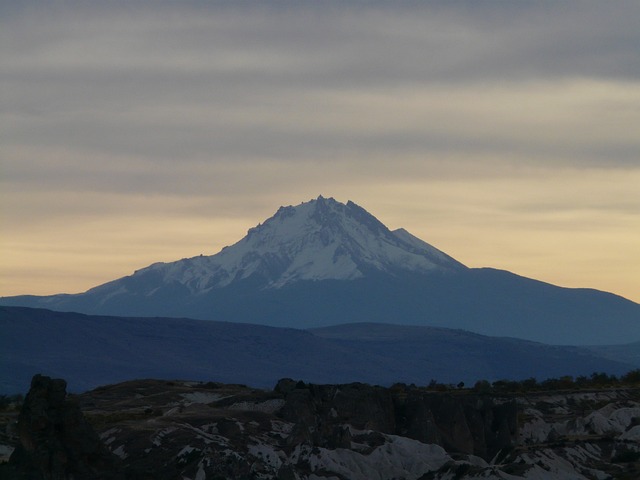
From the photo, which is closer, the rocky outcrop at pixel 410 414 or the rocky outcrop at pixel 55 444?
the rocky outcrop at pixel 55 444

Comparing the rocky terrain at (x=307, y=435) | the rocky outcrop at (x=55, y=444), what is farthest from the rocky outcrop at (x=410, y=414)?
the rocky outcrop at (x=55, y=444)

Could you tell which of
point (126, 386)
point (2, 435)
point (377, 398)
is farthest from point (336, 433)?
point (126, 386)

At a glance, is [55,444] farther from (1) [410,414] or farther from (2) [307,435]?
(1) [410,414]

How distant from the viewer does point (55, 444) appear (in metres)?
83.8

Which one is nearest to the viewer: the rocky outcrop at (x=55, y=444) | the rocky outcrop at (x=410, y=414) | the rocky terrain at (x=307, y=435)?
the rocky outcrop at (x=55, y=444)

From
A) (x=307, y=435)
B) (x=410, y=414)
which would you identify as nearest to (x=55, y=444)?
(x=307, y=435)

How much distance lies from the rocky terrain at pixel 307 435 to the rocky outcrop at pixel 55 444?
77mm

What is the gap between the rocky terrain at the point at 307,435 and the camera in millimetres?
85562

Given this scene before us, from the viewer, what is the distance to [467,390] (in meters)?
170

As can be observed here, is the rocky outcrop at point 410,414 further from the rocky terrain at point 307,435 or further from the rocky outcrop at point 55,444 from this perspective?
the rocky outcrop at point 55,444

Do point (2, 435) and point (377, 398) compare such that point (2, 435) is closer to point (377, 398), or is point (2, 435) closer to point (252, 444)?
point (252, 444)

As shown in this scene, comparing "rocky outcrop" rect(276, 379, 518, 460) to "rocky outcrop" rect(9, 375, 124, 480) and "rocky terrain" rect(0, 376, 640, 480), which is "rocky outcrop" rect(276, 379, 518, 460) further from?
"rocky outcrop" rect(9, 375, 124, 480)

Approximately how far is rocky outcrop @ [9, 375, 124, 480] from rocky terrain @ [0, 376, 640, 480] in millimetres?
77

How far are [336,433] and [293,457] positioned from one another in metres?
8.25
